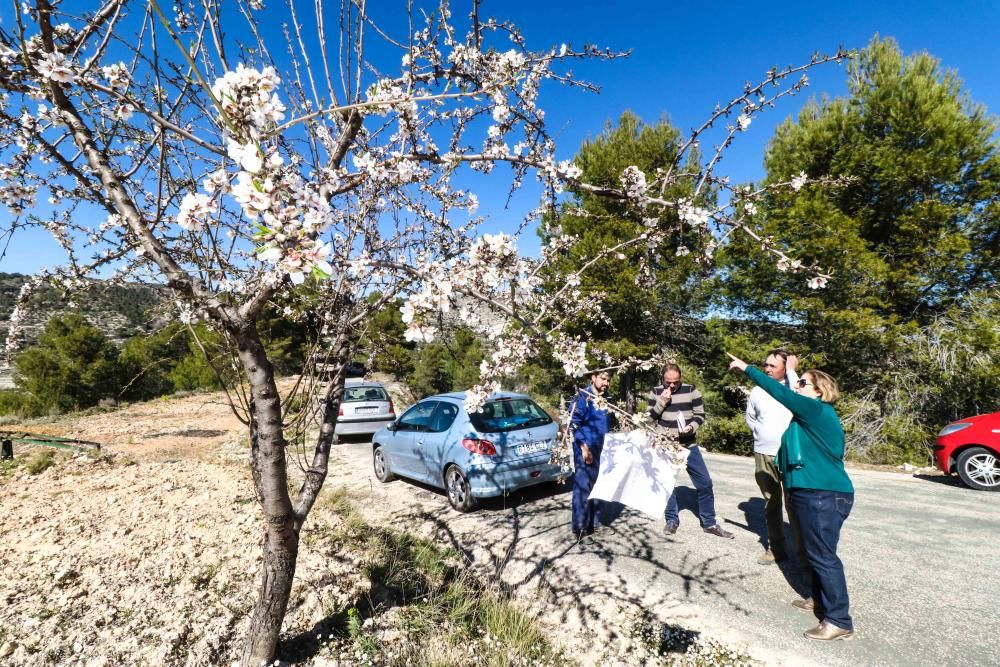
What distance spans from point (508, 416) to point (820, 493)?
3.53m

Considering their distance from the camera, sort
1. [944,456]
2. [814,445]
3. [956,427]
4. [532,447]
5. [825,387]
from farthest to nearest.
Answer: [944,456], [956,427], [532,447], [825,387], [814,445]

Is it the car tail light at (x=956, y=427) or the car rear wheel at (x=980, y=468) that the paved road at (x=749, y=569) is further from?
the car tail light at (x=956, y=427)

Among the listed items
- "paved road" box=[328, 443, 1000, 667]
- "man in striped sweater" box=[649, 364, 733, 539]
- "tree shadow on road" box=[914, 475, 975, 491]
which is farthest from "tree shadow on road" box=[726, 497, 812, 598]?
"tree shadow on road" box=[914, 475, 975, 491]

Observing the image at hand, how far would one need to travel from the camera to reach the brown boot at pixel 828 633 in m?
2.82

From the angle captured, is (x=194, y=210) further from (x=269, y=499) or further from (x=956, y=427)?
(x=956, y=427)

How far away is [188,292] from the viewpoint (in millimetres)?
2100

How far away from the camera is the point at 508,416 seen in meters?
5.82

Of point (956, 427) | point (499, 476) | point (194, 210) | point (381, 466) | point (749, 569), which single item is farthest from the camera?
point (381, 466)

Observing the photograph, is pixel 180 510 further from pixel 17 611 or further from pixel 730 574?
pixel 730 574

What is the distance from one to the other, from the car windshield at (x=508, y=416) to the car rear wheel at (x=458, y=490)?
0.66 m

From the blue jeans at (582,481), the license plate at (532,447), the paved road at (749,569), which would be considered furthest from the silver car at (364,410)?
the blue jeans at (582,481)

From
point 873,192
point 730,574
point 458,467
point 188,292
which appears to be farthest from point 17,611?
point 873,192

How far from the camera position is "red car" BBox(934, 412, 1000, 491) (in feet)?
20.6

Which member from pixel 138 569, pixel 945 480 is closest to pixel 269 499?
pixel 138 569
